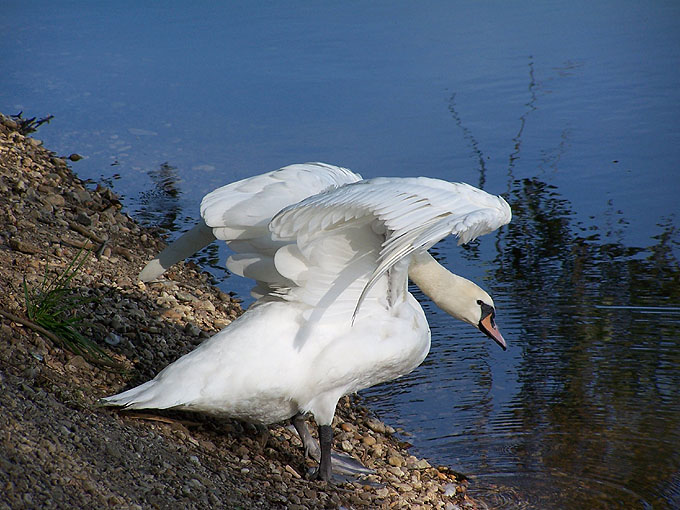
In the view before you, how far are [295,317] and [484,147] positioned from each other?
5214 mm

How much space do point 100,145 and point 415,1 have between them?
7462mm

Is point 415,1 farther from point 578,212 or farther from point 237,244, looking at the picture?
point 237,244

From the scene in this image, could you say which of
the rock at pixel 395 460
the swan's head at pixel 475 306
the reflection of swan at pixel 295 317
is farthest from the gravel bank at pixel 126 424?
the swan's head at pixel 475 306

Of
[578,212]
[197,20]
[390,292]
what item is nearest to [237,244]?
[390,292]

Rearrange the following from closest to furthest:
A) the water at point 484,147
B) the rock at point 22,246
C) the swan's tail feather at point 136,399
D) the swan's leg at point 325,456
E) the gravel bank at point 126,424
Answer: the gravel bank at point 126,424
the swan's tail feather at point 136,399
the swan's leg at point 325,456
the water at point 484,147
the rock at point 22,246

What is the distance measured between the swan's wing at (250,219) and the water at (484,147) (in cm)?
148

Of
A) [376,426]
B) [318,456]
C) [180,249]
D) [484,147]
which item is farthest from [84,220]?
[484,147]

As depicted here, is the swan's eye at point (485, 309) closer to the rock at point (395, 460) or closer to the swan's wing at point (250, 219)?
the rock at point (395, 460)

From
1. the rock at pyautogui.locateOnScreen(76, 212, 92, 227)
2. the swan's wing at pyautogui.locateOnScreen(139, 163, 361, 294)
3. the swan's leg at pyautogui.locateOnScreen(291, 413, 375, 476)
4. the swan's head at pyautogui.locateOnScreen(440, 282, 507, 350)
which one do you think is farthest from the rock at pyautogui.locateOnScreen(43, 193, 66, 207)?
the swan's head at pyautogui.locateOnScreen(440, 282, 507, 350)

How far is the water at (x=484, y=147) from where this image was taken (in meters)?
4.97

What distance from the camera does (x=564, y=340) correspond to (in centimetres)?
572

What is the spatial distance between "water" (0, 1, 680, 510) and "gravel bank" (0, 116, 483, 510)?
0.44 m

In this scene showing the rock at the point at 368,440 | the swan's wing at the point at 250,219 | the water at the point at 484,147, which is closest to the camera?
the swan's wing at the point at 250,219

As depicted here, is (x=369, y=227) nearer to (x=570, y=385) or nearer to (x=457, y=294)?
(x=457, y=294)
